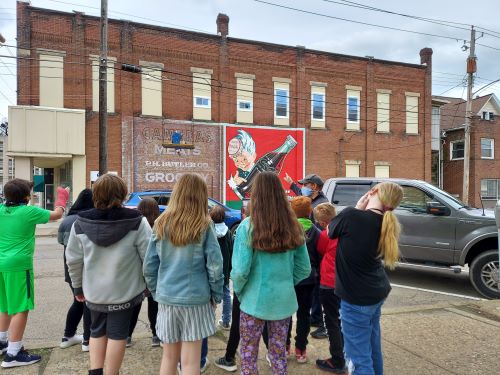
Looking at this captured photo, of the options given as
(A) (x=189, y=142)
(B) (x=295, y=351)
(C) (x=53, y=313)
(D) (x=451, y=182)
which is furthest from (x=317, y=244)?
(D) (x=451, y=182)

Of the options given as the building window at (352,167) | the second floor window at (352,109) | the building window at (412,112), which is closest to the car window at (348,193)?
the building window at (352,167)

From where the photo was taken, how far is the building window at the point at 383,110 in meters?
27.0

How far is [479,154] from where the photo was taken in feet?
102

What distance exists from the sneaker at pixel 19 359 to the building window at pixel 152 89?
18563 millimetres

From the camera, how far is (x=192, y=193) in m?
3.01

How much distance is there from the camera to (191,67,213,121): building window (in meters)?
22.4

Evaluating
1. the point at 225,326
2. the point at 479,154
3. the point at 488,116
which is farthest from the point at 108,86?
the point at 488,116

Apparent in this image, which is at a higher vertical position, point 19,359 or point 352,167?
point 352,167

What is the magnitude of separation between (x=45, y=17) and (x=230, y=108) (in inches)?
397

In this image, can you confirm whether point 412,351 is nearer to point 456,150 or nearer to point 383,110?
point 383,110

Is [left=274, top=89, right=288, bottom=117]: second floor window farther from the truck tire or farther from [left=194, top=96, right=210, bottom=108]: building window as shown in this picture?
the truck tire

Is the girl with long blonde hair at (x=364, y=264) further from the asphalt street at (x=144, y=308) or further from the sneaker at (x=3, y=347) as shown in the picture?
the sneaker at (x=3, y=347)

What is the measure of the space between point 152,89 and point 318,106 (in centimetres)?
1016

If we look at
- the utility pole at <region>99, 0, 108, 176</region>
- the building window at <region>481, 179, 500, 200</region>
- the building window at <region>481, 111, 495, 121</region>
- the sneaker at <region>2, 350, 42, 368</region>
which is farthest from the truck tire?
the building window at <region>481, 111, 495, 121</region>
